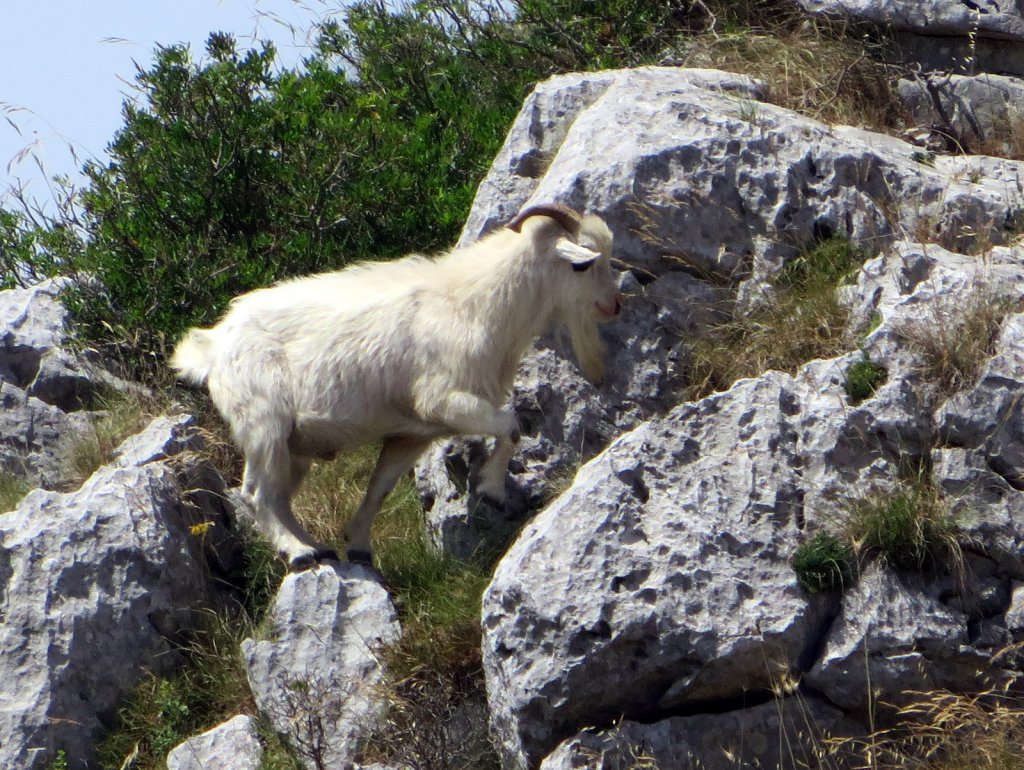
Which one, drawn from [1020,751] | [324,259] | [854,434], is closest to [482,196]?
[324,259]

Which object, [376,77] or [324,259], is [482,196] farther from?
[376,77]

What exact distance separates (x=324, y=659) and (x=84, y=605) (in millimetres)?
1371

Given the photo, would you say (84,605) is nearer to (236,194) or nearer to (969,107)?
(236,194)

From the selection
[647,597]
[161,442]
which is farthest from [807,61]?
[647,597]

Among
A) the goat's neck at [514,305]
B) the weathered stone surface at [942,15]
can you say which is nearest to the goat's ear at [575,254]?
the goat's neck at [514,305]

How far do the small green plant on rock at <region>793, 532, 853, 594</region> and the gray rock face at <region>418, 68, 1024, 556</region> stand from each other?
192cm

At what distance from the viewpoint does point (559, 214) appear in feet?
23.7

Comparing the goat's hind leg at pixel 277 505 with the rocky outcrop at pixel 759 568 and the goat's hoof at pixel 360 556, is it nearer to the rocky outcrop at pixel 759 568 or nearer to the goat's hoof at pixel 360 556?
the goat's hoof at pixel 360 556

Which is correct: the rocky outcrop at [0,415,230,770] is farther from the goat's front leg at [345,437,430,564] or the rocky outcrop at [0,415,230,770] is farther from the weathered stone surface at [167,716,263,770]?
the goat's front leg at [345,437,430,564]

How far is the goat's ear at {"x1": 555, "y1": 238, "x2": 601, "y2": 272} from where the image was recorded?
7121mm

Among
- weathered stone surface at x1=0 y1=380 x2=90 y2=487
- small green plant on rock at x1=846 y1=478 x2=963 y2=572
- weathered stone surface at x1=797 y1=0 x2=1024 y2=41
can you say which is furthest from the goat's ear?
weathered stone surface at x1=797 y1=0 x2=1024 y2=41

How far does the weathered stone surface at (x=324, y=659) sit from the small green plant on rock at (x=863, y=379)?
95.1 inches

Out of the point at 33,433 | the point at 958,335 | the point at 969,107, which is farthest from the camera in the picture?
the point at 969,107

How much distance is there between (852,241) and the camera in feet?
24.7
